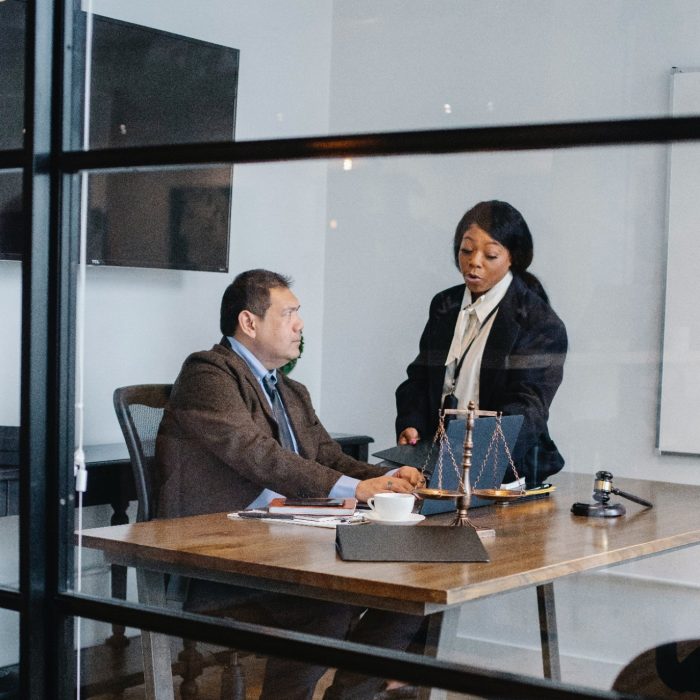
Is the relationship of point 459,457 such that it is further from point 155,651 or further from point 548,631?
point 155,651

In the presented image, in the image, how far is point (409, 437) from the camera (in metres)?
1.62

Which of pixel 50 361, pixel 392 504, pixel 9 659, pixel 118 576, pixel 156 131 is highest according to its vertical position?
pixel 156 131

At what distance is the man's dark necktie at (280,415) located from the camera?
5.69 ft

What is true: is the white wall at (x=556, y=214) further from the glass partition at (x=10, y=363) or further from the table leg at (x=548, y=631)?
the glass partition at (x=10, y=363)

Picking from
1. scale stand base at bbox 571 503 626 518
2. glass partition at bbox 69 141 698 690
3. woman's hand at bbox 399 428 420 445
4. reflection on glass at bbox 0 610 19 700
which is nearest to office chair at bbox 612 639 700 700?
glass partition at bbox 69 141 698 690

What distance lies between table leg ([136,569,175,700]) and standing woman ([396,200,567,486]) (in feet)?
1.53

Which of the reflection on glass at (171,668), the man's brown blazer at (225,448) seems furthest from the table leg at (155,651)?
the man's brown blazer at (225,448)

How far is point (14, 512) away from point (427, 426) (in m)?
0.68

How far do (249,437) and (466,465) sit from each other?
13.4 inches

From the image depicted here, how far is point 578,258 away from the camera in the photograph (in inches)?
56.4

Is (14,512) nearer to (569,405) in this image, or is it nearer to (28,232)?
(28,232)

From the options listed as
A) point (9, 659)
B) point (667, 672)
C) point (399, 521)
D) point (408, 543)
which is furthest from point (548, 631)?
point (9, 659)

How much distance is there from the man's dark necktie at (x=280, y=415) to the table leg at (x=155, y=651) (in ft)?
0.90

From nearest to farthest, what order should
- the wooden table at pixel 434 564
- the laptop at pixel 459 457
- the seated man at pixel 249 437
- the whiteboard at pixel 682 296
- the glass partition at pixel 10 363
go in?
the whiteboard at pixel 682 296 < the wooden table at pixel 434 564 < the laptop at pixel 459 457 < the seated man at pixel 249 437 < the glass partition at pixel 10 363
